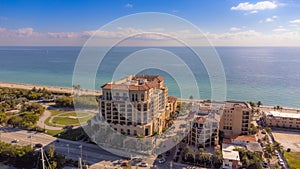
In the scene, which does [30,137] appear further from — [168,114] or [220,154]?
[220,154]

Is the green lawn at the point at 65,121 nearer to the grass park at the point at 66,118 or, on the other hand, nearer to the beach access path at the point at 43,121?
the grass park at the point at 66,118

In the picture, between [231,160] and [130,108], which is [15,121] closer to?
[130,108]

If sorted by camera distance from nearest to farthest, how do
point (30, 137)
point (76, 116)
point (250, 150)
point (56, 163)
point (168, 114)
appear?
point (56, 163)
point (250, 150)
point (30, 137)
point (168, 114)
point (76, 116)

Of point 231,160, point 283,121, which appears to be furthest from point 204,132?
point 283,121

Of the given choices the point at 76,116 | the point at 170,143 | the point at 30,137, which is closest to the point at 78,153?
the point at 30,137

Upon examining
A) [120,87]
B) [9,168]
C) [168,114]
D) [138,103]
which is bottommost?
[9,168]
